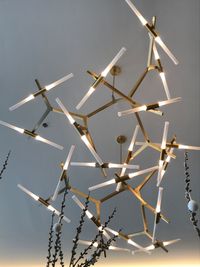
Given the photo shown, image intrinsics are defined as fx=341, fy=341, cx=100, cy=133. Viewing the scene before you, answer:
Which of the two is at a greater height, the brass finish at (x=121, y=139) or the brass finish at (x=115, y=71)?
the brass finish at (x=115, y=71)

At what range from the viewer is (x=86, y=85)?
132 inches

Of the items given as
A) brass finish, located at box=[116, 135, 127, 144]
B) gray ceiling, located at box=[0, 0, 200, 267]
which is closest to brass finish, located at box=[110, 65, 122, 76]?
gray ceiling, located at box=[0, 0, 200, 267]

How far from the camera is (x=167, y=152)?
8.36 ft

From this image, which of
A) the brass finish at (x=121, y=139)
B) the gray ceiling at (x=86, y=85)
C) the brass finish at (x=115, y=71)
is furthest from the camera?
the brass finish at (x=121, y=139)

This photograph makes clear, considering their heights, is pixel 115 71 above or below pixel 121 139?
above

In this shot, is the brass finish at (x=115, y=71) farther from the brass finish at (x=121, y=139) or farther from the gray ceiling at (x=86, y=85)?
the brass finish at (x=121, y=139)

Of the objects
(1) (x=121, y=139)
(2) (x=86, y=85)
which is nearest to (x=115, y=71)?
(2) (x=86, y=85)

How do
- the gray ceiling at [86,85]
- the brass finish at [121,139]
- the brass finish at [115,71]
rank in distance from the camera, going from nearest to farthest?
the gray ceiling at [86,85] < the brass finish at [115,71] < the brass finish at [121,139]

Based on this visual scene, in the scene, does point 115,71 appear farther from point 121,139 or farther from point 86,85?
point 121,139

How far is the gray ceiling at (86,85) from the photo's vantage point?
2.91 m

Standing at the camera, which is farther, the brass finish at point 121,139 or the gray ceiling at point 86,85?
the brass finish at point 121,139

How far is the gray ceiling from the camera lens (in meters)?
2.91

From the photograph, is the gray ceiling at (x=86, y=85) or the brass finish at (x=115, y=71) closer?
the gray ceiling at (x=86, y=85)

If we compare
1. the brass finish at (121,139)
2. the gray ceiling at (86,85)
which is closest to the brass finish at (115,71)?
the gray ceiling at (86,85)
